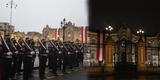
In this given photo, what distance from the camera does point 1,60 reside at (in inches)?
259

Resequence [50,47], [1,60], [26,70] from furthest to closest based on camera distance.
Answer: [50,47], [26,70], [1,60]

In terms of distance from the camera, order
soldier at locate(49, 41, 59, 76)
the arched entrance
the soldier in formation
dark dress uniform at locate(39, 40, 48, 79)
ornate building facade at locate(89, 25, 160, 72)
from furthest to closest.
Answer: the arched entrance → ornate building facade at locate(89, 25, 160, 72) → soldier at locate(49, 41, 59, 76) → dark dress uniform at locate(39, 40, 48, 79) → the soldier in formation

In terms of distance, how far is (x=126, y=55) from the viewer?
58.3ft

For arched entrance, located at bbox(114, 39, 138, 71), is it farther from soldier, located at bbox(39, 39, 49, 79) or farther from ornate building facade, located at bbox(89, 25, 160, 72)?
soldier, located at bbox(39, 39, 49, 79)

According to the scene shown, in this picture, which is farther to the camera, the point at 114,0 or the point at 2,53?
the point at 114,0

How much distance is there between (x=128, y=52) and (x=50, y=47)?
28.7 feet

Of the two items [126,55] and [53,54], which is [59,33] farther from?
[53,54]

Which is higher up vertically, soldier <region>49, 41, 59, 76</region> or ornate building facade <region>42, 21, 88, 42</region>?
ornate building facade <region>42, 21, 88, 42</region>

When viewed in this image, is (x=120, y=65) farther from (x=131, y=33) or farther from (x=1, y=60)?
(x=1, y=60)

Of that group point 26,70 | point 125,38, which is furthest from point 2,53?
point 125,38

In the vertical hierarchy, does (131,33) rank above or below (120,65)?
above

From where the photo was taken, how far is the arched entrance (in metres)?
16.8

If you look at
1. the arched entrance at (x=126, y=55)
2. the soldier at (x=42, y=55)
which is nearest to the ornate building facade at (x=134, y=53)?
the arched entrance at (x=126, y=55)

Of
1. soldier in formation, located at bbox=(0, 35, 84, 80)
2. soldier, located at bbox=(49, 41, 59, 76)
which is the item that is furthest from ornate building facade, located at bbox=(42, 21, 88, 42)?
soldier in formation, located at bbox=(0, 35, 84, 80)
